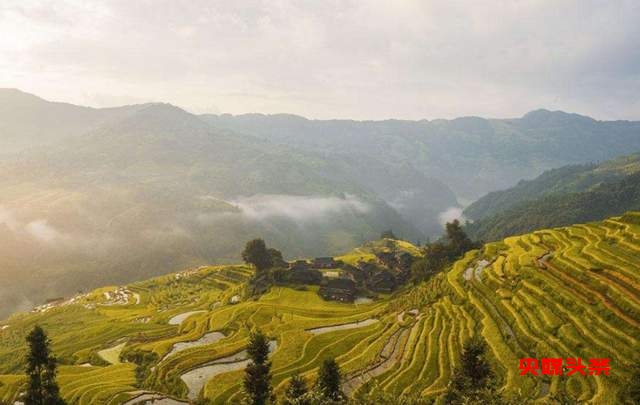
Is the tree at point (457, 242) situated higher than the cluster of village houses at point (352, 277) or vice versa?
the tree at point (457, 242)

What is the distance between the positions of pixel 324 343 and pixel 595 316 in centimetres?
3418

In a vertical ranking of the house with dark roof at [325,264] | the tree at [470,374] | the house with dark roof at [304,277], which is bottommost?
the house with dark roof at [325,264]

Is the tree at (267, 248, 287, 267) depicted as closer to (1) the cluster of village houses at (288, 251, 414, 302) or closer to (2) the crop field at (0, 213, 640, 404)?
(1) the cluster of village houses at (288, 251, 414, 302)

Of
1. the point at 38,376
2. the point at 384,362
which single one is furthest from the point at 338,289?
the point at 38,376

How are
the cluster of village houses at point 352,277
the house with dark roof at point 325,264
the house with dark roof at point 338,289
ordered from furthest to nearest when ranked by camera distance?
the house with dark roof at point 325,264, the cluster of village houses at point 352,277, the house with dark roof at point 338,289

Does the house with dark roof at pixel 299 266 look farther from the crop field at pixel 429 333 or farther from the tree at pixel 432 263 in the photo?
the tree at pixel 432 263

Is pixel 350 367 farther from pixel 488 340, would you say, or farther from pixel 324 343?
pixel 488 340

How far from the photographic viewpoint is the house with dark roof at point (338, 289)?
3794 inches

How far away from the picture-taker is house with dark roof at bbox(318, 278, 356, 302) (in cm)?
9638

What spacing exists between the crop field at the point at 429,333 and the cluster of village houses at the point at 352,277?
23.3ft

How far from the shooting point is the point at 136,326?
90688mm

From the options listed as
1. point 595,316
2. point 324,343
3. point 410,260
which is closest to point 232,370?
point 324,343

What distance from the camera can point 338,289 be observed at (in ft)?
326
